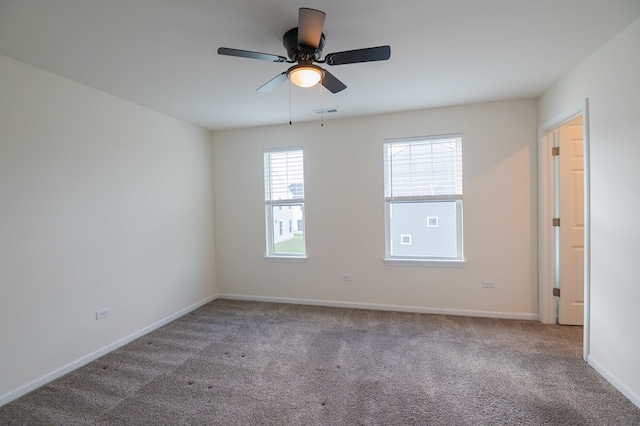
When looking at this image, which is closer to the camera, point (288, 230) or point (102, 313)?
point (102, 313)

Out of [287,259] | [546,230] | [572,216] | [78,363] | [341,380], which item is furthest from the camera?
[287,259]

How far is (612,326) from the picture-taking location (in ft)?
7.35

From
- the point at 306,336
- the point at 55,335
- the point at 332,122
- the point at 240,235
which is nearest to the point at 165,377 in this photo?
the point at 55,335

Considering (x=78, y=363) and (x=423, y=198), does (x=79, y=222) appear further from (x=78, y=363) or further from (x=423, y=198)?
(x=423, y=198)

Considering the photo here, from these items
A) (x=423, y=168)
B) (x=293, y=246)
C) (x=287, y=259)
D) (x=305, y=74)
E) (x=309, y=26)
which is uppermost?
(x=309, y=26)

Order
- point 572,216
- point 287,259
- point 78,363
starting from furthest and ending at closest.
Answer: point 287,259
point 572,216
point 78,363

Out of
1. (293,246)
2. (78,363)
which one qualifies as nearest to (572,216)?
(293,246)

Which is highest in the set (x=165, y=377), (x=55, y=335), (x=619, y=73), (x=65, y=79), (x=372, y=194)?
(x=65, y=79)

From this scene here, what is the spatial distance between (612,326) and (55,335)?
4586 millimetres

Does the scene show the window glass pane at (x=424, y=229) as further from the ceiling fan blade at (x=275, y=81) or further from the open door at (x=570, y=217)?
the ceiling fan blade at (x=275, y=81)

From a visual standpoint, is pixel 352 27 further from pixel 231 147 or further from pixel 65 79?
pixel 231 147

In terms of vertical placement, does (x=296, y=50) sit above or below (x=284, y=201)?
above

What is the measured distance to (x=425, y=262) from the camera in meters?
3.74

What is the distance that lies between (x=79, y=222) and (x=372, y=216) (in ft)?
10.6
